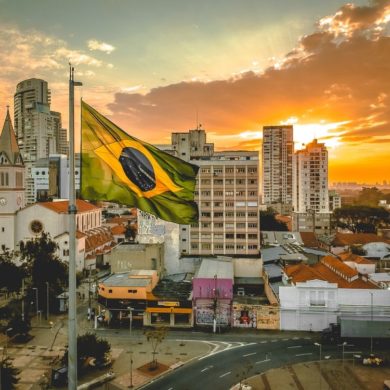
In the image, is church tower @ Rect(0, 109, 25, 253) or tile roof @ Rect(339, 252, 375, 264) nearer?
tile roof @ Rect(339, 252, 375, 264)

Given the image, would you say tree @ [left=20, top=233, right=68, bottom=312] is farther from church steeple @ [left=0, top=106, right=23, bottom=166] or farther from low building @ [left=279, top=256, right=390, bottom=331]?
low building @ [left=279, top=256, right=390, bottom=331]

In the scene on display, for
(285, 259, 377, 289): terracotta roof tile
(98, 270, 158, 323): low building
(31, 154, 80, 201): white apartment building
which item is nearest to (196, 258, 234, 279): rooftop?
(98, 270, 158, 323): low building

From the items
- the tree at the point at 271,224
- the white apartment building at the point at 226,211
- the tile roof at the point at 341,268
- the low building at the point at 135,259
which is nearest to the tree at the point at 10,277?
the low building at the point at 135,259

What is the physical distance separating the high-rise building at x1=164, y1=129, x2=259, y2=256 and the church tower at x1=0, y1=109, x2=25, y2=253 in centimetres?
2503

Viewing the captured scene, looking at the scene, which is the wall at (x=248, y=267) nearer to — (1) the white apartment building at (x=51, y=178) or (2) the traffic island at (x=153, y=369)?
(2) the traffic island at (x=153, y=369)

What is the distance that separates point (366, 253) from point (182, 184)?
2695 inches

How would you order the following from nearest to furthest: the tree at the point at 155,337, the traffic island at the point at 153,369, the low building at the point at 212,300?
the traffic island at the point at 153,369 < the tree at the point at 155,337 < the low building at the point at 212,300

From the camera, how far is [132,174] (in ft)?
42.5

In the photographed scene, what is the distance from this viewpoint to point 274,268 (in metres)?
61.7

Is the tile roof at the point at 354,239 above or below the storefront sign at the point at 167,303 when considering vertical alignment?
above

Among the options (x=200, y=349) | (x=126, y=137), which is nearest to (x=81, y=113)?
(x=126, y=137)

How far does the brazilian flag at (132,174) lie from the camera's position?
40.7 ft

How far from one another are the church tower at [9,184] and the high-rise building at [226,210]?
2503 cm

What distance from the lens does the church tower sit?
6556 cm
